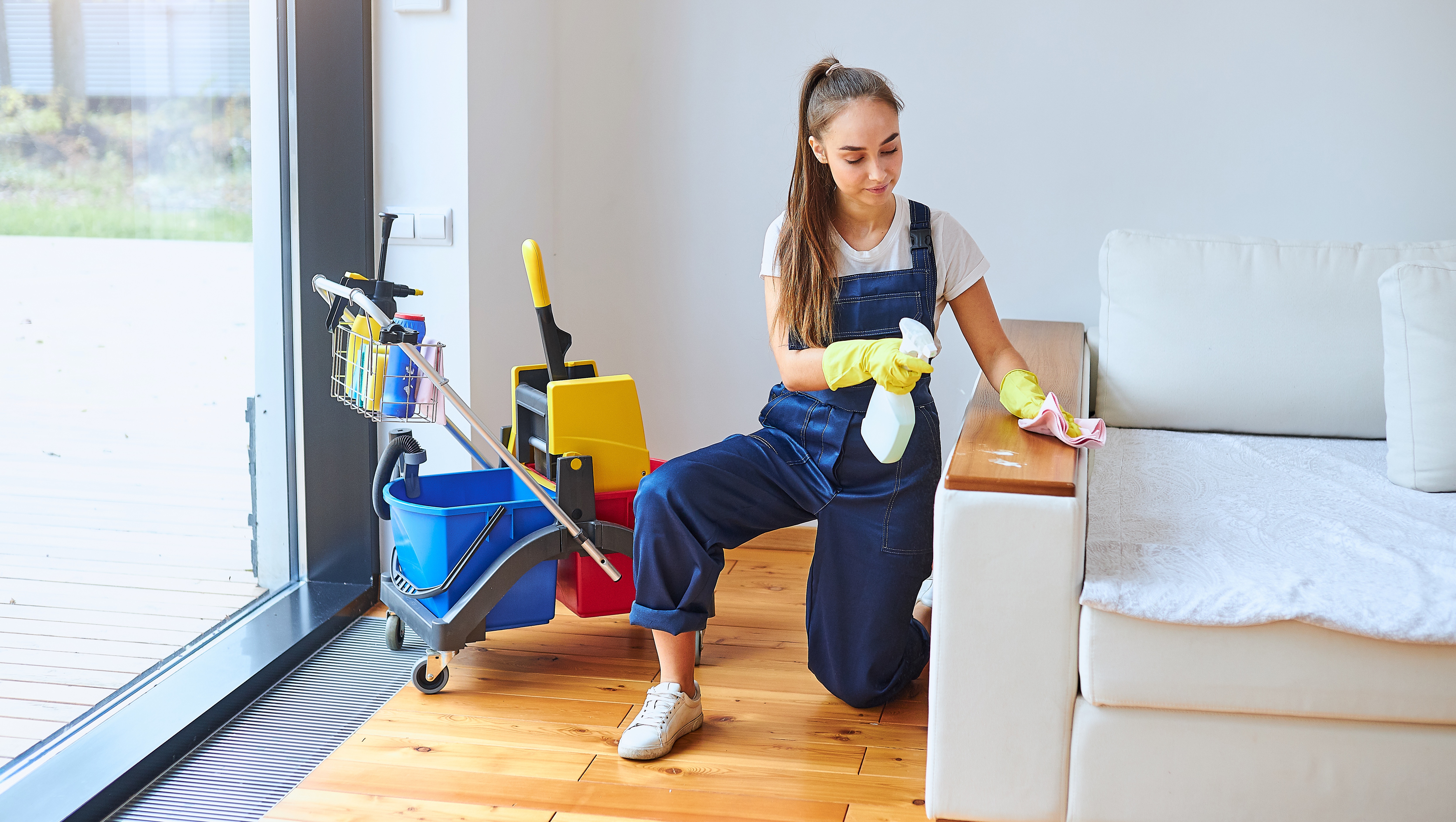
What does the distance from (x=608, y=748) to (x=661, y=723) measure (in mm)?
106

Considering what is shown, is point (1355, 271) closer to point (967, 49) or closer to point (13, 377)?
point (967, 49)

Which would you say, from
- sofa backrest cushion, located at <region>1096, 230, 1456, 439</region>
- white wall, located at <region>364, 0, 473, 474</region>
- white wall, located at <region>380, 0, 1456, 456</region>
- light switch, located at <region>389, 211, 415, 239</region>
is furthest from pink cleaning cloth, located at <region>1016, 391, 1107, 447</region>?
light switch, located at <region>389, 211, 415, 239</region>

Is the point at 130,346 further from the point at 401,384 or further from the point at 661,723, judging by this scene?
the point at 661,723

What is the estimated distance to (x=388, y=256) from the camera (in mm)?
2273

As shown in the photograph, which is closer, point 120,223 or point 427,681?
point 120,223

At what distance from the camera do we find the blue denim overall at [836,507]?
173cm

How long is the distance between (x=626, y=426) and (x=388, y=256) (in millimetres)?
691

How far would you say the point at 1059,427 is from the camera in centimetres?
155

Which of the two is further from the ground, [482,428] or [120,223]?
[120,223]

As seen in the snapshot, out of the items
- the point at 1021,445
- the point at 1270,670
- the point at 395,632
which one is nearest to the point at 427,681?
the point at 395,632

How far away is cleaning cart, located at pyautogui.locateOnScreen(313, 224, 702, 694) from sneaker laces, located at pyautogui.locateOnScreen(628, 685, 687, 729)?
277 mm

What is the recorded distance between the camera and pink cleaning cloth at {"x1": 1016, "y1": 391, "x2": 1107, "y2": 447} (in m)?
1.54

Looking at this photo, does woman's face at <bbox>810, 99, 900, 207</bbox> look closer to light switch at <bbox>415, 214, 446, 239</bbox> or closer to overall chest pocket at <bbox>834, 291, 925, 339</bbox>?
overall chest pocket at <bbox>834, 291, 925, 339</bbox>

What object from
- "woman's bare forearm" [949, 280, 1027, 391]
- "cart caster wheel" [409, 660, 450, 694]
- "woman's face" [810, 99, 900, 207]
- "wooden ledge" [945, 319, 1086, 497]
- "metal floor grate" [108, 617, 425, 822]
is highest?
"woman's face" [810, 99, 900, 207]
